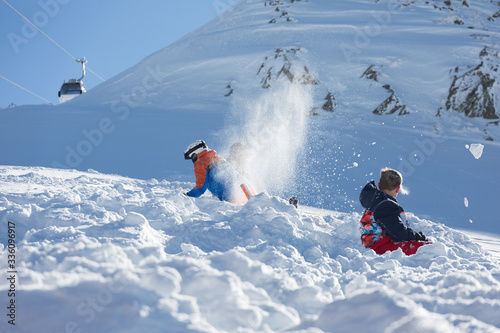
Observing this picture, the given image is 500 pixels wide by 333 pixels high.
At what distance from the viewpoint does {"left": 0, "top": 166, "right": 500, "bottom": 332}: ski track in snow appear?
2.10 m

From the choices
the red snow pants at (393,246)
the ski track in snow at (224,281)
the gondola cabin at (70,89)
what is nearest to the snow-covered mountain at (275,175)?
the ski track in snow at (224,281)

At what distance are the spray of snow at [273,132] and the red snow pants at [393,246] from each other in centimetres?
335

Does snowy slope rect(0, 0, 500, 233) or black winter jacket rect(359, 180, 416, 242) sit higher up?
snowy slope rect(0, 0, 500, 233)

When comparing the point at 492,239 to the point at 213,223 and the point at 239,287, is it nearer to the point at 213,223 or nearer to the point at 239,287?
the point at 213,223

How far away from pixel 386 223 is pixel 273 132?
10074 mm

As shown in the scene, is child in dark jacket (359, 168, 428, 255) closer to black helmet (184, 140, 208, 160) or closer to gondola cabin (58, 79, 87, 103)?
black helmet (184, 140, 208, 160)

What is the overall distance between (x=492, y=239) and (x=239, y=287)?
5812 mm

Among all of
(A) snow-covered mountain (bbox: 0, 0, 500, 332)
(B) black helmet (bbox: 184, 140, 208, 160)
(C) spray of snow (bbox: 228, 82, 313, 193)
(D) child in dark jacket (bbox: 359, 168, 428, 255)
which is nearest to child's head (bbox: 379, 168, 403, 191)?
(D) child in dark jacket (bbox: 359, 168, 428, 255)

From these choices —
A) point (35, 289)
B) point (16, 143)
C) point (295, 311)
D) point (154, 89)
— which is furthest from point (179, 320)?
point (154, 89)

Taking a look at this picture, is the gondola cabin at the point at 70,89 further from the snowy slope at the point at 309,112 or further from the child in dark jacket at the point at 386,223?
the child in dark jacket at the point at 386,223

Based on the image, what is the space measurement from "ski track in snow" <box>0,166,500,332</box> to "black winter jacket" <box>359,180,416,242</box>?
0.27 metres

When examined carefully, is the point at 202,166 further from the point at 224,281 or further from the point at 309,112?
the point at 309,112

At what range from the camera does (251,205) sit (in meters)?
4.39

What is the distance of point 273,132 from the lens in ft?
45.0
